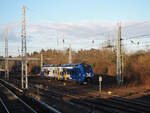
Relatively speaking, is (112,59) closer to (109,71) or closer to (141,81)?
(109,71)

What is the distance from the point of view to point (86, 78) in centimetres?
2906

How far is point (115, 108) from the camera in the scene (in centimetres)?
1357

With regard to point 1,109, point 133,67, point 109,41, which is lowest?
point 1,109

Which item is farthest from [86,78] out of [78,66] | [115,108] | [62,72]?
[115,108]

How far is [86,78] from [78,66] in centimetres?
217

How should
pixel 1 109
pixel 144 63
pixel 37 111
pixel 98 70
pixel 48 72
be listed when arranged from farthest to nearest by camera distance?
pixel 98 70, pixel 48 72, pixel 144 63, pixel 1 109, pixel 37 111

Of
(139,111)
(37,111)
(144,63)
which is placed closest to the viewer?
(139,111)

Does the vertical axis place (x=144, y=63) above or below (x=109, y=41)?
below

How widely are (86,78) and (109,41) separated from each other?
1881cm

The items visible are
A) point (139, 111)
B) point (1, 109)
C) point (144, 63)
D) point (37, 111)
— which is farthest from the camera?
point (144, 63)

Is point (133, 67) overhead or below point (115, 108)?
overhead

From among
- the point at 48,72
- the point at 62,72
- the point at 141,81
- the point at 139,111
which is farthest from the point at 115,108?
the point at 48,72

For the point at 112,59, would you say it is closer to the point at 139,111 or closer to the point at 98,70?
the point at 98,70

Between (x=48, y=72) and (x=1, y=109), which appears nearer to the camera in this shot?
(x=1, y=109)
